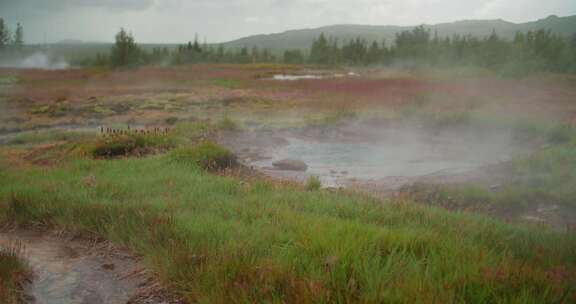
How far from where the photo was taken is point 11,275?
422 centimetres

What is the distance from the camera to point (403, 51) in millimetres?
69750

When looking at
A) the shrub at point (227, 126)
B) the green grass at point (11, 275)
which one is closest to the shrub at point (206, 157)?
the green grass at point (11, 275)

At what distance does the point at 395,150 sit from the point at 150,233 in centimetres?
1155

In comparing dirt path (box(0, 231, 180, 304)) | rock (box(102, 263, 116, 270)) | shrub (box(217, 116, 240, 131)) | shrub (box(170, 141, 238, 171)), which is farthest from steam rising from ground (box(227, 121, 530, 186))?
rock (box(102, 263, 116, 270))

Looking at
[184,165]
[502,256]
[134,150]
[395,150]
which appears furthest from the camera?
[395,150]

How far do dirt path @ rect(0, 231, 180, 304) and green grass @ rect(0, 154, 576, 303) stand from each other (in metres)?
0.18

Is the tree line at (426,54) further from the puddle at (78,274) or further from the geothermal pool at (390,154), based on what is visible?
the puddle at (78,274)

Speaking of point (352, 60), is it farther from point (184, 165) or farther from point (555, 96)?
point (184, 165)

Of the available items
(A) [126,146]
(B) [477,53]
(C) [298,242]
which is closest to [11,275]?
(C) [298,242]

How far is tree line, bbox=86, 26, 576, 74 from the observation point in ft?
125

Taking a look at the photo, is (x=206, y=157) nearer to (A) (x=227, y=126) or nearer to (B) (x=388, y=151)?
(B) (x=388, y=151)

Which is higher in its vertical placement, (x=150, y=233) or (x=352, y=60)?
(x=352, y=60)

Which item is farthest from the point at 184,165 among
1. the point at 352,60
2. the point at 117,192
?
the point at 352,60

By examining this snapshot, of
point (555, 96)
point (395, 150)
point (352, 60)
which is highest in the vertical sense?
point (352, 60)
